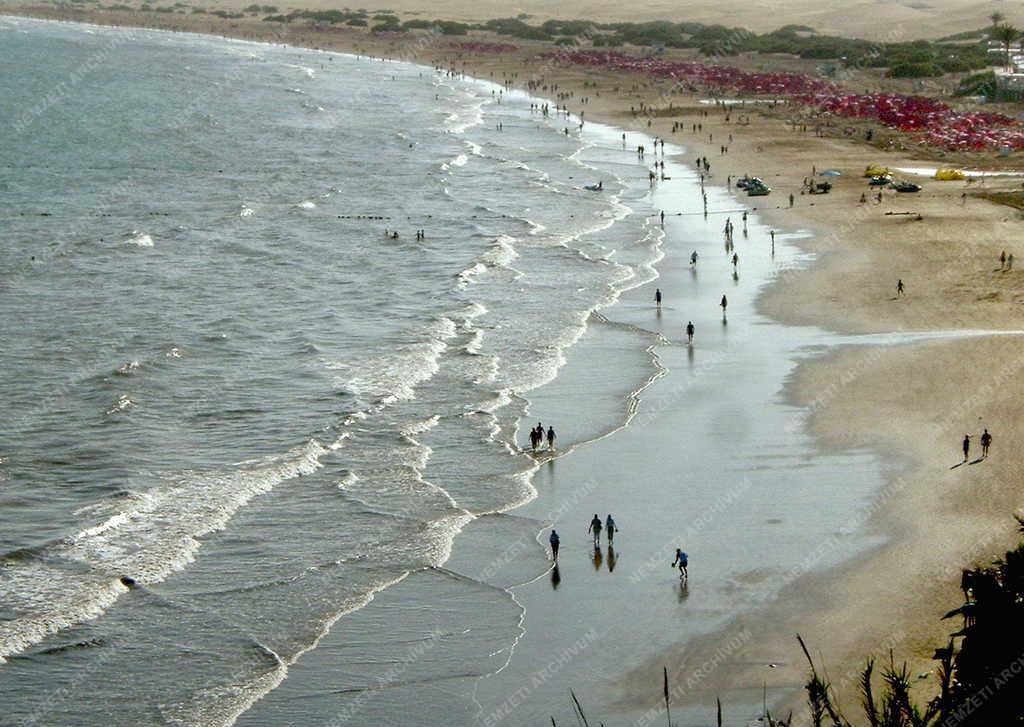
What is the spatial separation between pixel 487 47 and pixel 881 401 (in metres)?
149

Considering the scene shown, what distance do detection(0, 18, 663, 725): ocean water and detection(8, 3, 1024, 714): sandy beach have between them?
3.48 m

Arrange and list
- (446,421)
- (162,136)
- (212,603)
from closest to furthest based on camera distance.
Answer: (212,603), (446,421), (162,136)

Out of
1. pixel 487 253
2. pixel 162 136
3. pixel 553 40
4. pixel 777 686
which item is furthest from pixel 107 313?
pixel 553 40

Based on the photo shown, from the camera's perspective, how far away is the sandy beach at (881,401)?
28.2m

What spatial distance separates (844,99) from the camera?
391 ft

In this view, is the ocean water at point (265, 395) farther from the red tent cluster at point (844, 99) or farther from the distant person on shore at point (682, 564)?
the red tent cluster at point (844, 99)

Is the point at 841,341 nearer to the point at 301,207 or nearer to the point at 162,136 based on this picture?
the point at 301,207

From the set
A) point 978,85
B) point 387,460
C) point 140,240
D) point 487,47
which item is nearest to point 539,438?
point 387,460

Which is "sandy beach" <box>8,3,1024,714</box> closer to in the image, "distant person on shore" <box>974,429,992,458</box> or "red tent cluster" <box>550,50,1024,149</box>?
"distant person on shore" <box>974,429,992,458</box>

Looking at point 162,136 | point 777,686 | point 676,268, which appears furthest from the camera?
point 162,136

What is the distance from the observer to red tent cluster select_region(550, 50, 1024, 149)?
96.3 metres

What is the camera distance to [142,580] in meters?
31.0

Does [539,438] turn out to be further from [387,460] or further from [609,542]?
[609,542]

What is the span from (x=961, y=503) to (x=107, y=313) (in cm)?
3586
